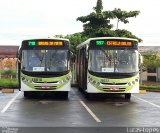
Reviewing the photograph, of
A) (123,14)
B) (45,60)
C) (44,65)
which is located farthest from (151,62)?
(44,65)

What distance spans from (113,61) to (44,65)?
11.1 ft

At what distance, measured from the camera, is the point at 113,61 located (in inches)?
936

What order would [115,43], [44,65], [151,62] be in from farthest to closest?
[151,62] < [44,65] < [115,43]

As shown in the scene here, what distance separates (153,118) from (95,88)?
284 inches

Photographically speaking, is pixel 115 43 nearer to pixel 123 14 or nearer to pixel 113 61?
pixel 113 61

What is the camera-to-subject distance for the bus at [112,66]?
2352 cm

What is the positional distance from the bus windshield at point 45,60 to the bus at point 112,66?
130 cm

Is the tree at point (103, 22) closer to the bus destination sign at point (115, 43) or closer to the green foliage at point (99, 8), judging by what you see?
the green foliage at point (99, 8)

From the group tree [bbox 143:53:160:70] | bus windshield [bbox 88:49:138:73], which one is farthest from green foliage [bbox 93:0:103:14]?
bus windshield [bbox 88:49:138:73]

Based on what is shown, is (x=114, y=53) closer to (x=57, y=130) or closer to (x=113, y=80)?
(x=113, y=80)

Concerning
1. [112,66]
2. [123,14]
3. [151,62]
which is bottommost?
[151,62]

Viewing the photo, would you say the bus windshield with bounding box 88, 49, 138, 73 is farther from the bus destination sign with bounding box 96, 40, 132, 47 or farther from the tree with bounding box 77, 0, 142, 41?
the tree with bounding box 77, 0, 142, 41

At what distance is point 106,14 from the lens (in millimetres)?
53875

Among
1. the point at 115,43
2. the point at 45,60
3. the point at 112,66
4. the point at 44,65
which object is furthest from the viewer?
the point at 45,60
